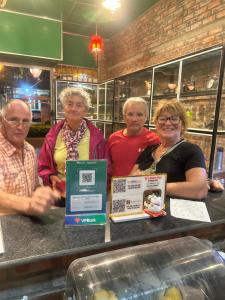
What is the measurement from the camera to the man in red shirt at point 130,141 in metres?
1.90

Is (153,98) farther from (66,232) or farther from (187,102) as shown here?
(66,232)

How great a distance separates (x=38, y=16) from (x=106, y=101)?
2416mm

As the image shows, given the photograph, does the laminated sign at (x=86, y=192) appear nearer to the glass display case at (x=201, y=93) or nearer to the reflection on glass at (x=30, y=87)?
the glass display case at (x=201, y=93)

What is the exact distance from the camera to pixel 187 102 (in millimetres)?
3566

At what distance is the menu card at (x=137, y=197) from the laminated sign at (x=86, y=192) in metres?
0.05

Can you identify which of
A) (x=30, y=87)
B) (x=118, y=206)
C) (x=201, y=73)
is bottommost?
(x=118, y=206)

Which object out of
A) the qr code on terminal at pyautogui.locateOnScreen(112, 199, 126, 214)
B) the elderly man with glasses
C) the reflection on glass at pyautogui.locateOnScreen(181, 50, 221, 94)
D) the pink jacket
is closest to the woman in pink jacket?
the pink jacket

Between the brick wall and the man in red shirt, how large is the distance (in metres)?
2.14

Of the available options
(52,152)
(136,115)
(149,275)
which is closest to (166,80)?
(136,115)

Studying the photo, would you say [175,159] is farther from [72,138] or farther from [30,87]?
[30,87]

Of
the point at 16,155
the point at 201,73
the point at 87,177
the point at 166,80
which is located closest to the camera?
the point at 87,177

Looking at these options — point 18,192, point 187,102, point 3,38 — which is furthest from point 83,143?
point 3,38

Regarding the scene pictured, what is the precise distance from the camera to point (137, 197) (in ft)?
3.22

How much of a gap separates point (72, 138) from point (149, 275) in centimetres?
125
